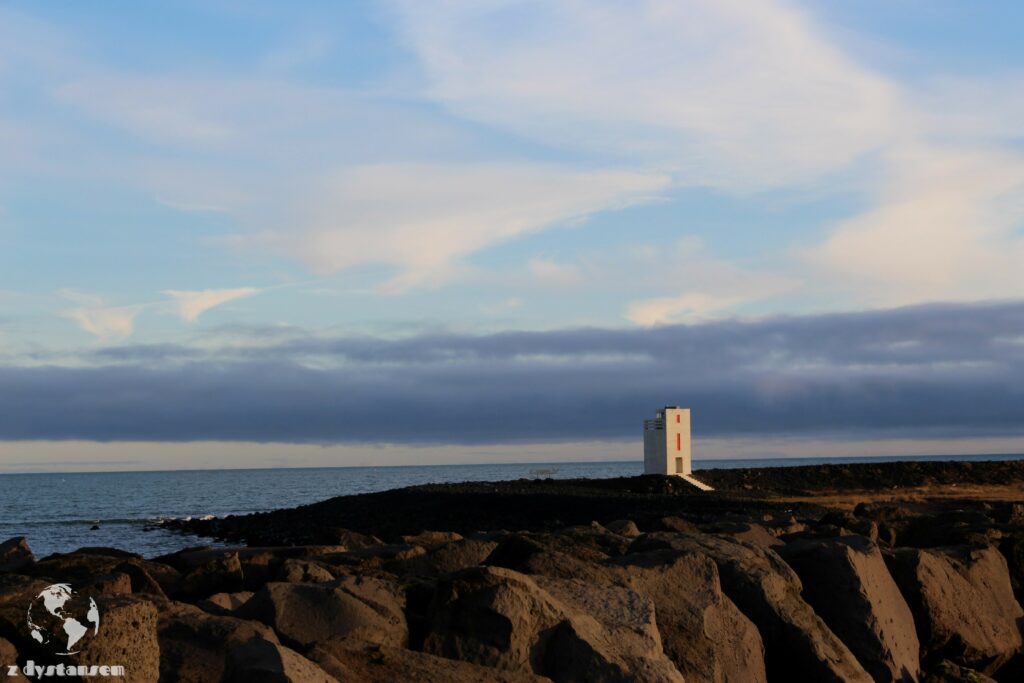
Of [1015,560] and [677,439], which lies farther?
[677,439]

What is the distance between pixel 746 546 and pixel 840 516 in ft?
19.0

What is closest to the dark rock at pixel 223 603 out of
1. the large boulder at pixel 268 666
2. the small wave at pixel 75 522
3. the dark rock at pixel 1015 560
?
the large boulder at pixel 268 666

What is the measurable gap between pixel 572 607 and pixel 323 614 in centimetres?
155

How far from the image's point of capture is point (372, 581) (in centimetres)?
731

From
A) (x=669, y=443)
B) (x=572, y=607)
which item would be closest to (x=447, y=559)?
(x=572, y=607)

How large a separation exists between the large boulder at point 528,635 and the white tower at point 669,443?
34208 mm

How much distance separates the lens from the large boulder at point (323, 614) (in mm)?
6328

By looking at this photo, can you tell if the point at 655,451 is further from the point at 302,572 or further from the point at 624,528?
the point at 302,572

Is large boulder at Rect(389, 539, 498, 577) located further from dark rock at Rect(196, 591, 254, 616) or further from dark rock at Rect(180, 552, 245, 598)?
dark rock at Rect(196, 591, 254, 616)

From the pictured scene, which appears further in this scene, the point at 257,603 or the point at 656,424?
the point at 656,424

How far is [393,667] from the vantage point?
5.64 meters

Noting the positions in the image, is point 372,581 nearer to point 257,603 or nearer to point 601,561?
Answer: point 257,603

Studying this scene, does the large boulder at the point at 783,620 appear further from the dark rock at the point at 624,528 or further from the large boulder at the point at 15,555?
the large boulder at the point at 15,555

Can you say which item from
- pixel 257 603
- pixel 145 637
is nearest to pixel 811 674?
pixel 257 603
